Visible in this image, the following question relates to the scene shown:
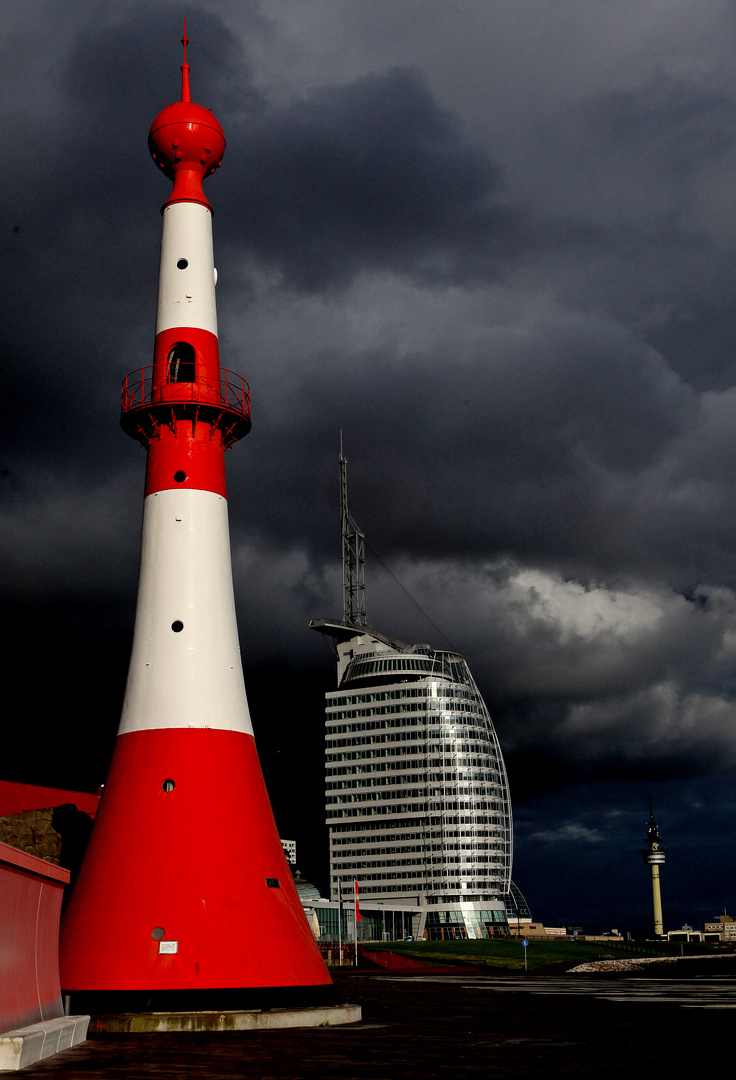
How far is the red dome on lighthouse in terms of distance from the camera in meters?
25.3

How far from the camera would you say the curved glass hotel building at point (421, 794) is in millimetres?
170375

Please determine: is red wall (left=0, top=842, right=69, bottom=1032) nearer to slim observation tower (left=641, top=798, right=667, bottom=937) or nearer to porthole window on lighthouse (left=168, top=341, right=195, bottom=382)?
porthole window on lighthouse (left=168, top=341, right=195, bottom=382)

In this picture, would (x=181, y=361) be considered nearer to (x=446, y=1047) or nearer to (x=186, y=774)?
(x=186, y=774)

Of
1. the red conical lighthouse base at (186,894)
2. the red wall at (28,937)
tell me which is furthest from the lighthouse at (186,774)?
the red wall at (28,937)

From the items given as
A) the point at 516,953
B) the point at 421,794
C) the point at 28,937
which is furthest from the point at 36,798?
the point at 421,794

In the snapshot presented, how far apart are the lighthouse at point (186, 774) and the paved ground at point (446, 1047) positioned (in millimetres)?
2127

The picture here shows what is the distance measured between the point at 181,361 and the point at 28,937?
13.1m

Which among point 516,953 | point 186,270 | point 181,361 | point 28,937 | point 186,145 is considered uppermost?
point 186,145

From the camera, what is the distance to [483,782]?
572 feet

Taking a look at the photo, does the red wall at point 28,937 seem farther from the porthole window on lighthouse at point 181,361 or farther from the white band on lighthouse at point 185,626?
the porthole window on lighthouse at point 181,361

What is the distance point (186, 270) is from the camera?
24.3 m

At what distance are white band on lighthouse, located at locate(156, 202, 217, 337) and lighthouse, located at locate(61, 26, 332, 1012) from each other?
0.10ft

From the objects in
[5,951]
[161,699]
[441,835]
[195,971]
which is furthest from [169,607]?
[441,835]

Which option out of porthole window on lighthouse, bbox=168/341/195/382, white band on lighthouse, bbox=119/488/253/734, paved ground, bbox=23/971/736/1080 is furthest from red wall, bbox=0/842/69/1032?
porthole window on lighthouse, bbox=168/341/195/382
